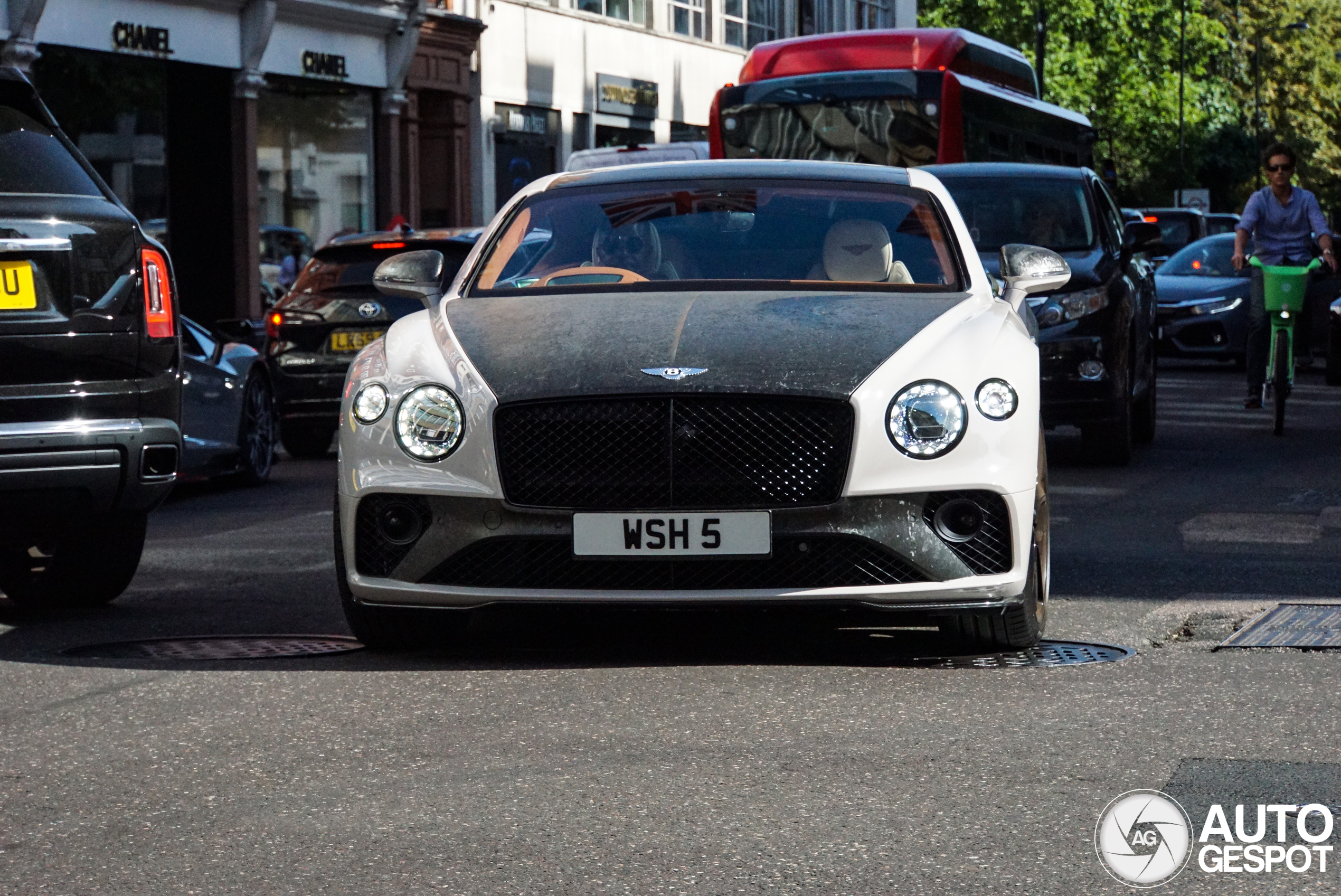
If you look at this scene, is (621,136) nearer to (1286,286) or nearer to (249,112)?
(249,112)

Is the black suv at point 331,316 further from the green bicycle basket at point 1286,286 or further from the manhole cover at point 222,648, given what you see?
the manhole cover at point 222,648

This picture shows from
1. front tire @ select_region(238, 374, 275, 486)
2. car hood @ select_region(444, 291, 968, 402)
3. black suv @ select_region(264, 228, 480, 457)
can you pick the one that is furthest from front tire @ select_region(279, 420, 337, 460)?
car hood @ select_region(444, 291, 968, 402)

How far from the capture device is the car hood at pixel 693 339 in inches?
249

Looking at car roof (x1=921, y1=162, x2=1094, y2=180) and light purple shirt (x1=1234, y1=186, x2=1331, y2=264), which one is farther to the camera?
light purple shirt (x1=1234, y1=186, x2=1331, y2=264)

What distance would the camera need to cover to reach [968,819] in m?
4.66

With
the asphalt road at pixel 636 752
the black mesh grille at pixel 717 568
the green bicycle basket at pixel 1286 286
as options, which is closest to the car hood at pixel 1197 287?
the green bicycle basket at pixel 1286 286

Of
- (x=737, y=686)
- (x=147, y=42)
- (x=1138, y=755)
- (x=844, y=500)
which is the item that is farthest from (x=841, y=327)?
(x=147, y=42)

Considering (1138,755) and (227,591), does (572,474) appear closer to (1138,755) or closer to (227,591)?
(1138,755)

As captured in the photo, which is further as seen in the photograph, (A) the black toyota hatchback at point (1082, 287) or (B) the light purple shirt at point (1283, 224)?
(B) the light purple shirt at point (1283, 224)

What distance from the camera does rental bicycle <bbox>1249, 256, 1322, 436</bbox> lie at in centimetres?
1553

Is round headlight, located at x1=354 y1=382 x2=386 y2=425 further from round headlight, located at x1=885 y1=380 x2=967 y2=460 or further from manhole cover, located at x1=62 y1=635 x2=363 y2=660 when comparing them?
round headlight, located at x1=885 y1=380 x2=967 y2=460

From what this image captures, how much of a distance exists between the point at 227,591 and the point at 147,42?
19.7 meters

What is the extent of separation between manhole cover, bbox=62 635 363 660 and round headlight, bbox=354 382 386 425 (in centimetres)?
78

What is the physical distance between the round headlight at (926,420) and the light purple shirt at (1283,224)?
9902 mm
